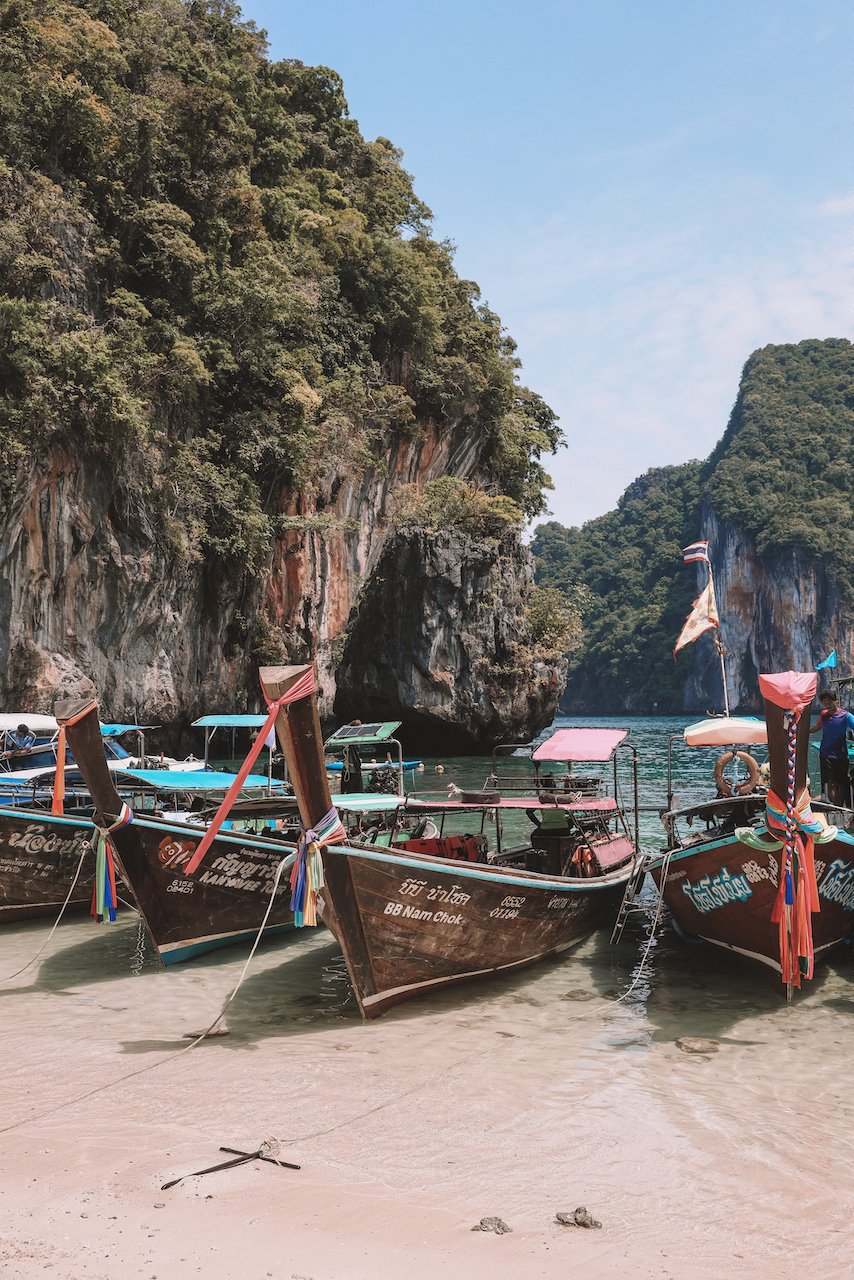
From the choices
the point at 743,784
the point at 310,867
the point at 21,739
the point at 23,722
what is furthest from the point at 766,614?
the point at 310,867

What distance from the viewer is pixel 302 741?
663 centimetres

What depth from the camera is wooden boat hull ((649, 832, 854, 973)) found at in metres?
7.52

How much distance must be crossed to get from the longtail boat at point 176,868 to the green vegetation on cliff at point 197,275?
11.9m

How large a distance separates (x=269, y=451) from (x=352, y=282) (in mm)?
9054

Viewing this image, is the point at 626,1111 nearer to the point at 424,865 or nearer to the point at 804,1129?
the point at 804,1129

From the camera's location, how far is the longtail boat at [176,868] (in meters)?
8.13

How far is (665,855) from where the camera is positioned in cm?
862

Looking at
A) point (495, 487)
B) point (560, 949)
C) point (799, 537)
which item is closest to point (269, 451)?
point (495, 487)

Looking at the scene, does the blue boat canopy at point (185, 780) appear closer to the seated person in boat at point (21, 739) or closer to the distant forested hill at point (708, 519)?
the seated person in boat at point (21, 739)

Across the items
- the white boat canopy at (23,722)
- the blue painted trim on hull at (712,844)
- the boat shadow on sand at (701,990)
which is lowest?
the boat shadow on sand at (701,990)

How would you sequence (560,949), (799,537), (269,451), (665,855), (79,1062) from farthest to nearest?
(799,537), (269,451), (560,949), (665,855), (79,1062)

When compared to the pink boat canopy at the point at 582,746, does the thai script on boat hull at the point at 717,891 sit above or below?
below

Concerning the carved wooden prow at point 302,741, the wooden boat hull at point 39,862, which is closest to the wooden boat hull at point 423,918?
the carved wooden prow at point 302,741

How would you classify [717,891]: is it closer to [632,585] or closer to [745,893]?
[745,893]
